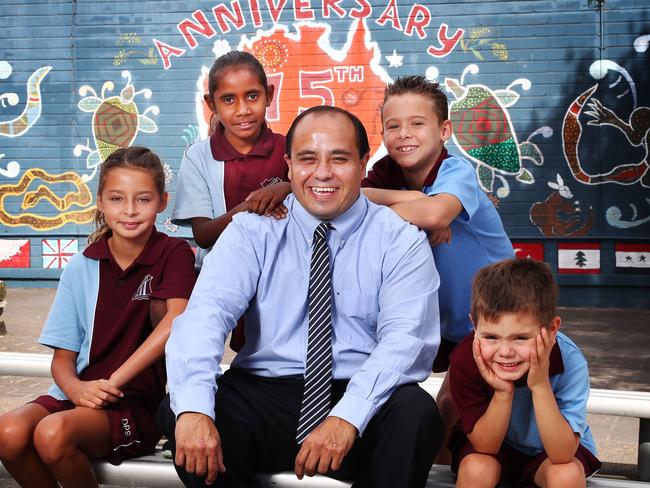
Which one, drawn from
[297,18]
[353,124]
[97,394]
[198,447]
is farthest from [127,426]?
[297,18]

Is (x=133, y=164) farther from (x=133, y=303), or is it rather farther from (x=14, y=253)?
(x=14, y=253)

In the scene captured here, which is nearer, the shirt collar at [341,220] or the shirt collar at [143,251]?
the shirt collar at [341,220]

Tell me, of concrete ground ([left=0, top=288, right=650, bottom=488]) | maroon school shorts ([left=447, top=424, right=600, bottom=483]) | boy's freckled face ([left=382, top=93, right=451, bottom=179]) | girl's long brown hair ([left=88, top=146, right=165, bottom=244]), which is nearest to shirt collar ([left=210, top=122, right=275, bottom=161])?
girl's long brown hair ([left=88, top=146, right=165, bottom=244])

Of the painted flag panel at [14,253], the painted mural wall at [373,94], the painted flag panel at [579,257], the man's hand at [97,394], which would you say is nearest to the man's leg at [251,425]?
the man's hand at [97,394]

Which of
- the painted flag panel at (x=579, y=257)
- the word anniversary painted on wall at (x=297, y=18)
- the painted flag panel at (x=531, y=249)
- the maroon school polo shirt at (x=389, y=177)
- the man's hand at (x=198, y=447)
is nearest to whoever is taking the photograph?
the man's hand at (x=198, y=447)

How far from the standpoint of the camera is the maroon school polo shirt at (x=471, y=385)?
2732 millimetres

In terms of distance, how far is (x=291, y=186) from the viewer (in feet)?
10.5

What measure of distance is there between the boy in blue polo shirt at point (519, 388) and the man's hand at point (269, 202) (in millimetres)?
761

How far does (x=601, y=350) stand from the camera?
821 centimetres

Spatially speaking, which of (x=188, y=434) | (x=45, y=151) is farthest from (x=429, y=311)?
(x=45, y=151)

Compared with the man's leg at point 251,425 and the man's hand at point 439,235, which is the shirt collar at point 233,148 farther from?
the man's leg at point 251,425

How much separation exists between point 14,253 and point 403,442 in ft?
33.8

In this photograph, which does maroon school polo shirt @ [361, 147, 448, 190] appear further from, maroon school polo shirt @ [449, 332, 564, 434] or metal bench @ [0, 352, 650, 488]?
maroon school polo shirt @ [449, 332, 564, 434]

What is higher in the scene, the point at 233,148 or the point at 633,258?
the point at 233,148
